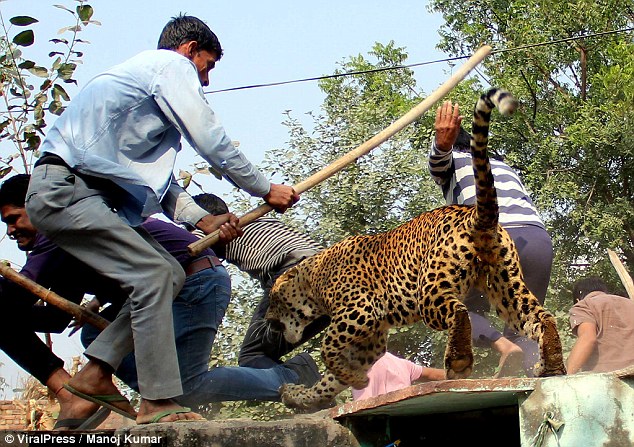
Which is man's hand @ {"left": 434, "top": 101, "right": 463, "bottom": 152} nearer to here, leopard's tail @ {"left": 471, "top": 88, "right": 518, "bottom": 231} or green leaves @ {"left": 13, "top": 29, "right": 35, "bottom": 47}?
leopard's tail @ {"left": 471, "top": 88, "right": 518, "bottom": 231}

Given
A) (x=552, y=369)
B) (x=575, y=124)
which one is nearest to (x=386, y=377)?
(x=552, y=369)

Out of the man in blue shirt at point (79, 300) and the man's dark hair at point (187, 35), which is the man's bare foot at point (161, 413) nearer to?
the man in blue shirt at point (79, 300)

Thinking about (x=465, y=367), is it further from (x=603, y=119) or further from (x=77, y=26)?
(x=603, y=119)

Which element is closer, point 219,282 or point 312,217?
point 219,282

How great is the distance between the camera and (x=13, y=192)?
5047 mm

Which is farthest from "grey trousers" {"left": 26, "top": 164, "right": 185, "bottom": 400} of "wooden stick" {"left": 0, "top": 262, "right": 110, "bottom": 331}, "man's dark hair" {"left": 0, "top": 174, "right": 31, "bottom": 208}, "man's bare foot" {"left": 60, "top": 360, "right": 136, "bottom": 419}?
"man's dark hair" {"left": 0, "top": 174, "right": 31, "bottom": 208}

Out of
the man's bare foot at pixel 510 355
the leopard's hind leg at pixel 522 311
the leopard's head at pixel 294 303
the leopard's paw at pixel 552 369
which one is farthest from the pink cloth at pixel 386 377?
the leopard's paw at pixel 552 369

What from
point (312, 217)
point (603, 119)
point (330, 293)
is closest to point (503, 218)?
point (330, 293)

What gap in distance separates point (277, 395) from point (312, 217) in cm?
411

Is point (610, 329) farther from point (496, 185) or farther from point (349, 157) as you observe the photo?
point (349, 157)

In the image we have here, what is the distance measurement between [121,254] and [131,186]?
1.05ft

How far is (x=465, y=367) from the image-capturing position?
14.9 ft

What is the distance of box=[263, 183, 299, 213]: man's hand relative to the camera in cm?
454

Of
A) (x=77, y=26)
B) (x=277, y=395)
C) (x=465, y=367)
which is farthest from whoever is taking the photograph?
(x=77, y=26)
